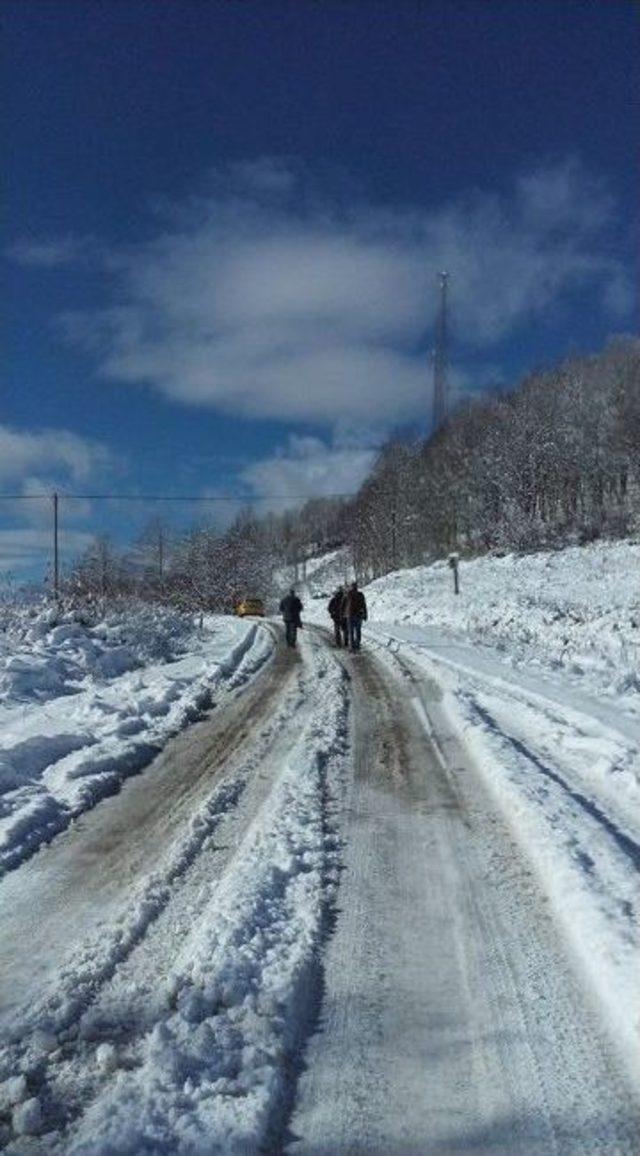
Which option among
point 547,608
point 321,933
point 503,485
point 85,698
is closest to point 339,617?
point 85,698

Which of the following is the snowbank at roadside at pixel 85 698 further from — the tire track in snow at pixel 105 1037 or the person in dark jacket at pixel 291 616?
the tire track in snow at pixel 105 1037

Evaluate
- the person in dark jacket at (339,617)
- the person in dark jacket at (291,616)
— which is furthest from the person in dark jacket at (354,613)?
the person in dark jacket at (291,616)

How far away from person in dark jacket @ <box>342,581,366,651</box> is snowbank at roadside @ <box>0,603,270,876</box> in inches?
83.8

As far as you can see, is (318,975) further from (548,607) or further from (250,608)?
(250,608)

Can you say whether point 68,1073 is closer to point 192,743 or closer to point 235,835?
point 235,835

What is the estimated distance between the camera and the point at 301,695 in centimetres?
1316

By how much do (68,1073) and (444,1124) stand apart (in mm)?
1321

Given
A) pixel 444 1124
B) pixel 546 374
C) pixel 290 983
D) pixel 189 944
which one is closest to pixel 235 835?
pixel 189 944

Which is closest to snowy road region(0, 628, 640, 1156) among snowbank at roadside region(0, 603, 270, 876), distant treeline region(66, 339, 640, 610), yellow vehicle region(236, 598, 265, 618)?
snowbank at roadside region(0, 603, 270, 876)

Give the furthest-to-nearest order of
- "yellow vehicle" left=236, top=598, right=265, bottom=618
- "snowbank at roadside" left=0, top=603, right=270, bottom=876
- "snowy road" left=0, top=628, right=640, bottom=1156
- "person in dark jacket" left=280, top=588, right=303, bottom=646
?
1. "yellow vehicle" left=236, top=598, right=265, bottom=618
2. "person in dark jacket" left=280, top=588, right=303, bottom=646
3. "snowbank at roadside" left=0, top=603, right=270, bottom=876
4. "snowy road" left=0, top=628, right=640, bottom=1156

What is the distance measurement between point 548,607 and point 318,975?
28.3 m

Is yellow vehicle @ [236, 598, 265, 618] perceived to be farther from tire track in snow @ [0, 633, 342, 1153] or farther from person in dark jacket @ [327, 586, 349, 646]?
tire track in snow @ [0, 633, 342, 1153]

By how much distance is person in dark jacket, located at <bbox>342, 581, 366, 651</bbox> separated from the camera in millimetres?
21652

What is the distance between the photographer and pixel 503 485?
235ft
